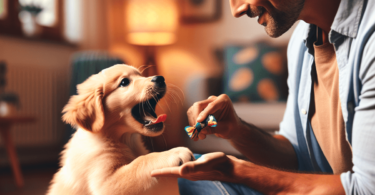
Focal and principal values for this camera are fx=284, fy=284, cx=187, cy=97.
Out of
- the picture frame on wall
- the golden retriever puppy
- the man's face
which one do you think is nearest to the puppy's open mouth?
the golden retriever puppy

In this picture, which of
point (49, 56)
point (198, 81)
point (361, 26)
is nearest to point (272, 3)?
point (361, 26)

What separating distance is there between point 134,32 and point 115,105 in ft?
1.67

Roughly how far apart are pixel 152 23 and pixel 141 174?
64cm

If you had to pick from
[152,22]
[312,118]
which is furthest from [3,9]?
[312,118]

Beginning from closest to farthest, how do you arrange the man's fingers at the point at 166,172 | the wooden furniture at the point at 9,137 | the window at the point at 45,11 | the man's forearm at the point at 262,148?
the man's fingers at the point at 166,172, the man's forearm at the point at 262,148, the wooden furniture at the point at 9,137, the window at the point at 45,11

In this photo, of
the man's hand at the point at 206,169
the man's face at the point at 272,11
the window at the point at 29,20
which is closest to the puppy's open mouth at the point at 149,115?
the man's hand at the point at 206,169

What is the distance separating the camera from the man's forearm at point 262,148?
916 millimetres

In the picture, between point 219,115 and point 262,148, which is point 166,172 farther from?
point 262,148

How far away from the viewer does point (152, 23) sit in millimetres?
1052

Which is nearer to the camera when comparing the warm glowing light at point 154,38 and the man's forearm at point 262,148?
the man's forearm at point 262,148

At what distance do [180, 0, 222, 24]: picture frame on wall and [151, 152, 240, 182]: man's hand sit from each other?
2.04ft

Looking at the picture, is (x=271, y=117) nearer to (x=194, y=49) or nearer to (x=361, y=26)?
(x=194, y=49)

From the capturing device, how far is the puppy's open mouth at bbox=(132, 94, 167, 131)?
62 centimetres

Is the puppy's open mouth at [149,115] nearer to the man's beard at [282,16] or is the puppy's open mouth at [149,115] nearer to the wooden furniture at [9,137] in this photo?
the man's beard at [282,16]
